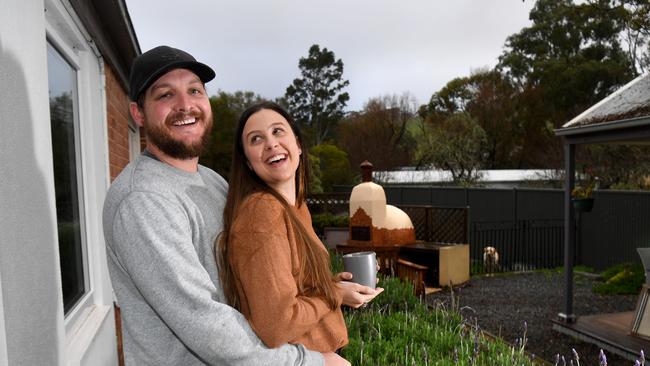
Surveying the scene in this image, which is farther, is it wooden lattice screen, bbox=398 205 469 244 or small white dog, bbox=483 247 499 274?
small white dog, bbox=483 247 499 274

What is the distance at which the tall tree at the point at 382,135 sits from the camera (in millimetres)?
33312

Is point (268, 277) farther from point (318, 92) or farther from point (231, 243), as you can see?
point (318, 92)

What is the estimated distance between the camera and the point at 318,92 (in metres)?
52.9

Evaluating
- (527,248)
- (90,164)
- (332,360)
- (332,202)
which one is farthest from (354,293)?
(332,202)

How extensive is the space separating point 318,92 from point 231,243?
172ft

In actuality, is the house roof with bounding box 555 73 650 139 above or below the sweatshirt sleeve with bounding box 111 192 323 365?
above

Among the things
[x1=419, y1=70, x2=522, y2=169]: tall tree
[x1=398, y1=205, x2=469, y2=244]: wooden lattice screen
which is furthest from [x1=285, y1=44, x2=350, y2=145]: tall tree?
[x1=398, y1=205, x2=469, y2=244]: wooden lattice screen

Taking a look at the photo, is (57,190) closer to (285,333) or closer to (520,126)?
(285,333)

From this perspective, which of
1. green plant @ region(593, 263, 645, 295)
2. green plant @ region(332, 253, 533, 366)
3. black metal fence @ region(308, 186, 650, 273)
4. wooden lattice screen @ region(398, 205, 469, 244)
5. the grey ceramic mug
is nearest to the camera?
the grey ceramic mug

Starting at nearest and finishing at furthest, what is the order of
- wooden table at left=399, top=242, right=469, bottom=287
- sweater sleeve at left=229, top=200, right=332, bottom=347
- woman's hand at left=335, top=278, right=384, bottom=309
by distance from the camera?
sweater sleeve at left=229, top=200, right=332, bottom=347
woman's hand at left=335, top=278, right=384, bottom=309
wooden table at left=399, top=242, right=469, bottom=287

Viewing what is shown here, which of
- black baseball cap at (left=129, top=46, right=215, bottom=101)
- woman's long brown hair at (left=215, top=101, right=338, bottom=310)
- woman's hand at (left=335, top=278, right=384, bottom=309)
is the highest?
black baseball cap at (left=129, top=46, right=215, bottom=101)

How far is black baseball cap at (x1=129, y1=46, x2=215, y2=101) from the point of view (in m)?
1.43

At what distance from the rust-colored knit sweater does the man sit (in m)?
0.05

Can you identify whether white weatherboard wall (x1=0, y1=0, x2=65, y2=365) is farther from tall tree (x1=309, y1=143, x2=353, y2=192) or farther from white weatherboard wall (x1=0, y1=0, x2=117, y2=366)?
tall tree (x1=309, y1=143, x2=353, y2=192)
